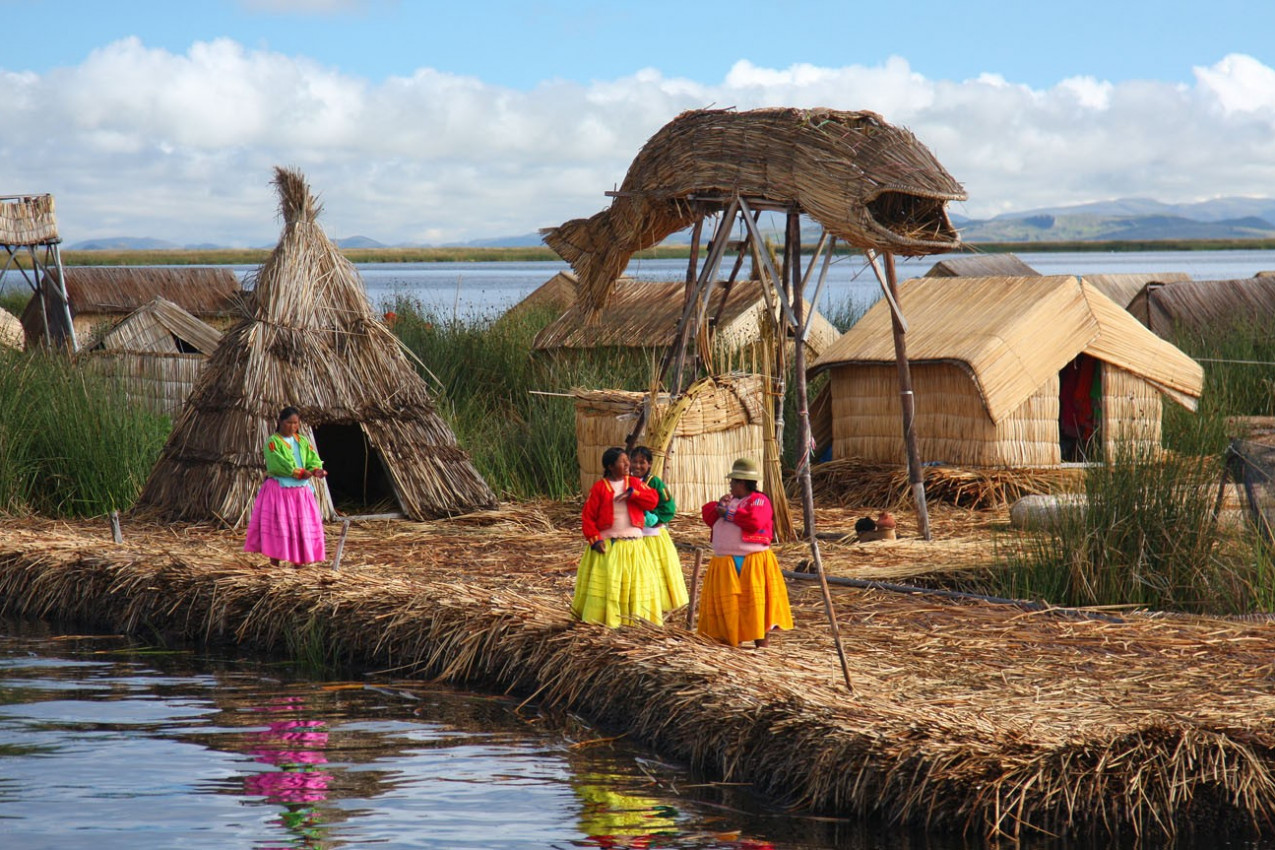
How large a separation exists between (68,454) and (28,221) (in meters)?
10.8

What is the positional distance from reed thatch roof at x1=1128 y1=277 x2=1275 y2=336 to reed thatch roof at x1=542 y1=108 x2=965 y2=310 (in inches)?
425

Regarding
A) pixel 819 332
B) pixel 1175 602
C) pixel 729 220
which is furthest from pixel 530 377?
pixel 1175 602

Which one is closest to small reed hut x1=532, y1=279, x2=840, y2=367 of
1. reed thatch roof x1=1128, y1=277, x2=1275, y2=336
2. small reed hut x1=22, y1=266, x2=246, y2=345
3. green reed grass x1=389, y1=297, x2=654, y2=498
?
green reed grass x1=389, y1=297, x2=654, y2=498

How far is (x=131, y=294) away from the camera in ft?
74.3

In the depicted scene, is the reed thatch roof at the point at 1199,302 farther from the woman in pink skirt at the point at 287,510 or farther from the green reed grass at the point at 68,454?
the woman in pink skirt at the point at 287,510

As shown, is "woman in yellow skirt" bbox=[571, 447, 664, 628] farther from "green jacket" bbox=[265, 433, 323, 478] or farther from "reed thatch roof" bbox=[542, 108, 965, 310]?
"green jacket" bbox=[265, 433, 323, 478]

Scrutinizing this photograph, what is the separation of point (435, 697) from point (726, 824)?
2195 mm

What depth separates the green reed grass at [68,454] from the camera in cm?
1095

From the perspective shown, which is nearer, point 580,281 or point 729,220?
point 729,220

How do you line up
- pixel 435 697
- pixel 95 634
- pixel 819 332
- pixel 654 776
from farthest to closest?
pixel 819 332, pixel 95 634, pixel 435 697, pixel 654 776

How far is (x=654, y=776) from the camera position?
5.87 metres

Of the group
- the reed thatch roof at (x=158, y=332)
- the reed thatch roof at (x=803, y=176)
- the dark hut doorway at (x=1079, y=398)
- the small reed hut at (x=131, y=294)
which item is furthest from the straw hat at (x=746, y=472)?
the small reed hut at (x=131, y=294)

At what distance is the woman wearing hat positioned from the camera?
663 centimetres

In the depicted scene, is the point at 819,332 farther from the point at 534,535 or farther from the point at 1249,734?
the point at 1249,734
